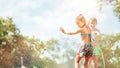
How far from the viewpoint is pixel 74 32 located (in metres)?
10.9

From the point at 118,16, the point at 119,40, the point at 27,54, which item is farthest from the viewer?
the point at 27,54

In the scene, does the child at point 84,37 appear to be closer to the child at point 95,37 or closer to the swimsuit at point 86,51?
the swimsuit at point 86,51

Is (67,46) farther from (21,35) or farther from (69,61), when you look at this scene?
(21,35)

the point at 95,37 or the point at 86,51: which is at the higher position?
the point at 95,37

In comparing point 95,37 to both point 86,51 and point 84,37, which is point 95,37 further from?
point 86,51

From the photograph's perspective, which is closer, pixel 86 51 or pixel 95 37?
pixel 86 51

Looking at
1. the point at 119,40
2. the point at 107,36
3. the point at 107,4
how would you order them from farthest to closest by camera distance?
the point at 107,36 → the point at 119,40 → the point at 107,4

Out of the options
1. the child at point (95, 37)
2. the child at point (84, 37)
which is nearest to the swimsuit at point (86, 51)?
the child at point (84, 37)

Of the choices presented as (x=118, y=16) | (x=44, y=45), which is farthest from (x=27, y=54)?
(x=118, y=16)

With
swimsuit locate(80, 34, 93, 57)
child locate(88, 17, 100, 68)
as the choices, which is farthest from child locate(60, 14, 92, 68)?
child locate(88, 17, 100, 68)

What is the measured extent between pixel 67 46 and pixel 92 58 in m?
24.1

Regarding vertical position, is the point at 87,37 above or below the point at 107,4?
below

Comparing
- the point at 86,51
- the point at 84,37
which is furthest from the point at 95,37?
the point at 86,51

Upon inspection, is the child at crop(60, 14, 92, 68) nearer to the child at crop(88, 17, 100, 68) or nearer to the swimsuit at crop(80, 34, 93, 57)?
the swimsuit at crop(80, 34, 93, 57)
